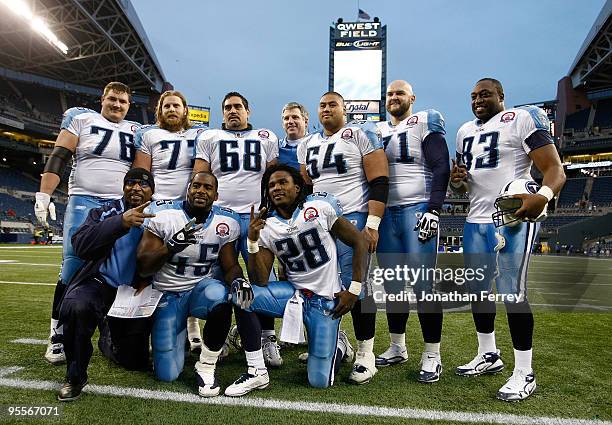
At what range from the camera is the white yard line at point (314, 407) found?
2.24 meters

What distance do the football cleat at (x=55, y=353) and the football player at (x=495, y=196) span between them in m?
2.90

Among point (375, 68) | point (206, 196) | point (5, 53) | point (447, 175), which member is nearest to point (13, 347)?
point (206, 196)

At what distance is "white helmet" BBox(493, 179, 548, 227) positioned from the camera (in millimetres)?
2652

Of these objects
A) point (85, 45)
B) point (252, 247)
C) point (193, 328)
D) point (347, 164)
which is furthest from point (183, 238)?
point (85, 45)

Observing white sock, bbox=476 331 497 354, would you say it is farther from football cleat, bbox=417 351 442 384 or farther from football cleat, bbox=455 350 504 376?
football cleat, bbox=417 351 442 384

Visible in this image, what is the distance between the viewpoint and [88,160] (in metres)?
3.55

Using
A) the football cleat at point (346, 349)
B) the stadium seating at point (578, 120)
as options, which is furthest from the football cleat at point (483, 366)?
the stadium seating at point (578, 120)

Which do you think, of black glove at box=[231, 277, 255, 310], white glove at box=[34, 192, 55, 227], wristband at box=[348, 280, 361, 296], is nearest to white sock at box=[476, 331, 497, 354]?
wristband at box=[348, 280, 361, 296]

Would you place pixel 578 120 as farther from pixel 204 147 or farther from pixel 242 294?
pixel 242 294

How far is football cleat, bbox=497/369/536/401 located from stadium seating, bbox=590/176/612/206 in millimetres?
37850

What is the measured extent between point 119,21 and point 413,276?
2910cm

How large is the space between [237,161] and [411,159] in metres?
1.39

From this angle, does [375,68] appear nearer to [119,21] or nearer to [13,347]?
[119,21]

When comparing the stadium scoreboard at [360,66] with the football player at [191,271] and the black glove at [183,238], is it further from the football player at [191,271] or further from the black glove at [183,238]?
the black glove at [183,238]
